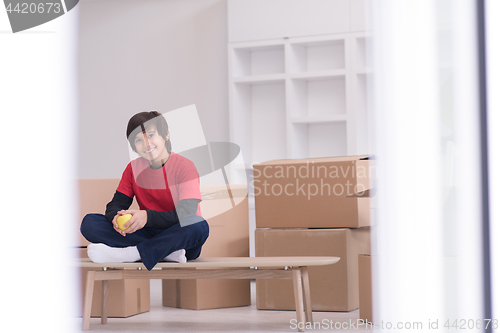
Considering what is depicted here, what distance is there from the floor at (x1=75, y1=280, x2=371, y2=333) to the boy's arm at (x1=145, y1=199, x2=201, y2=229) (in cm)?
34

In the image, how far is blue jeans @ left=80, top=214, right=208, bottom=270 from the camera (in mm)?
1702

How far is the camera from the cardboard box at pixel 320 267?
2.04 m

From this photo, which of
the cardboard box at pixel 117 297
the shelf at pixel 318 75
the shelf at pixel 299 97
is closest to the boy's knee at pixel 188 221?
the cardboard box at pixel 117 297

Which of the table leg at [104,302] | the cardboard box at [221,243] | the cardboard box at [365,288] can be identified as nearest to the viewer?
the cardboard box at [365,288]

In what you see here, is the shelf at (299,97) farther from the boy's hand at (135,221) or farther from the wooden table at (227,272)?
the boy's hand at (135,221)

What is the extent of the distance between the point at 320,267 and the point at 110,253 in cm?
78

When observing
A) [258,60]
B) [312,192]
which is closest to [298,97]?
[258,60]

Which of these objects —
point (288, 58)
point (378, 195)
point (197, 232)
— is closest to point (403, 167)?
point (378, 195)

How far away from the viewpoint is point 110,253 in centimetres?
175

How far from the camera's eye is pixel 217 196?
222cm

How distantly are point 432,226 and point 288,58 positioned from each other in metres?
2.66

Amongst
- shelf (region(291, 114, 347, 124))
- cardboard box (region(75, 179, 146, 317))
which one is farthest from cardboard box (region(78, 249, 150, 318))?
shelf (region(291, 114, 347, 124))

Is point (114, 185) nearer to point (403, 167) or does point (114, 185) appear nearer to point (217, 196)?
point (217, 196)

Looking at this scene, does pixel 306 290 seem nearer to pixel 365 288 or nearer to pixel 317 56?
pixel 365 288
